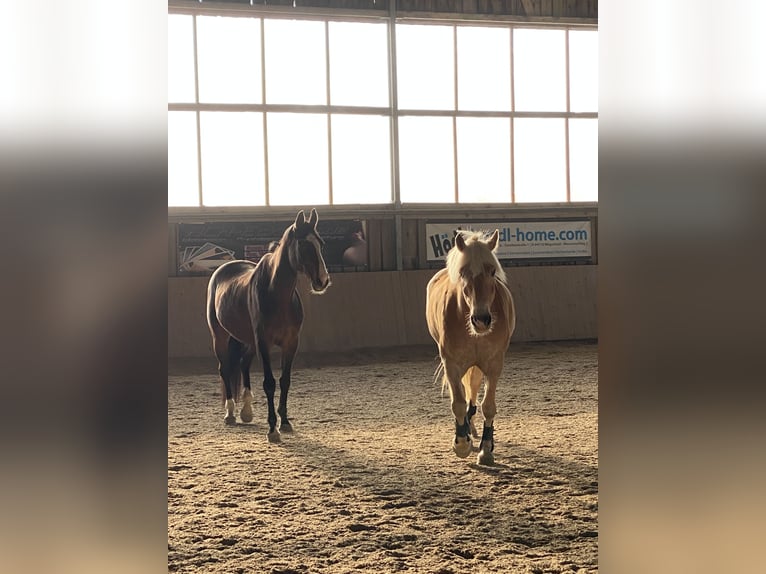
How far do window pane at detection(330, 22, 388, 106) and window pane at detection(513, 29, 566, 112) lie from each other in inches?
96.4

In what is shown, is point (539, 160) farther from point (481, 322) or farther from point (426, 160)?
point (481, 322)

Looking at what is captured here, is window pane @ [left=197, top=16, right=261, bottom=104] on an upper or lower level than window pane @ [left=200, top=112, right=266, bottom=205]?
upper

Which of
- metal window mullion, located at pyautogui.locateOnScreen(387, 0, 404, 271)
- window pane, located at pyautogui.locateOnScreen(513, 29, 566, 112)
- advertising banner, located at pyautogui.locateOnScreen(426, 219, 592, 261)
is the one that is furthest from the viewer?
window pane, located at pyautogui.locateOnScreen(513, 29, 566, 112)

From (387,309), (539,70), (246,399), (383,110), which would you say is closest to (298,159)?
(383,110)

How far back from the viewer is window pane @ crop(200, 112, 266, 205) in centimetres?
1141

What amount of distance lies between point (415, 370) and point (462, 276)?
523cm

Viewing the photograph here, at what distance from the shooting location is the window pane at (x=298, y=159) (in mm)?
11703

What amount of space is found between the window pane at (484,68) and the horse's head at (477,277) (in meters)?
8.52

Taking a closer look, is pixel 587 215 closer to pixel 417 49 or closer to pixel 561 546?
pixel 417 49

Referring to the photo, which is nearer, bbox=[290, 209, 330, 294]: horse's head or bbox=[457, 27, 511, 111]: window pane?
bbox=[290, 209, 330, 294]: horse's head

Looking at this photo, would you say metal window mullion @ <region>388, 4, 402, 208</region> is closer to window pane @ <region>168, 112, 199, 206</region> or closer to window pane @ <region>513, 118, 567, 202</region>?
window pane @ <region>513, 118, 567, 202</region>

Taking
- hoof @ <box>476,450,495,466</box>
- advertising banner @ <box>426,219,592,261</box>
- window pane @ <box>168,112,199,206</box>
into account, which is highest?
window pane @ <box>168,112,199,206</box>

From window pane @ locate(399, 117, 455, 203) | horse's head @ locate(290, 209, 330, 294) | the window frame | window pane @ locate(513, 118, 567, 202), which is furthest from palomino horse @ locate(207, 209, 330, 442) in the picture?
window pane @ locate(513, 118, 567, 202)
